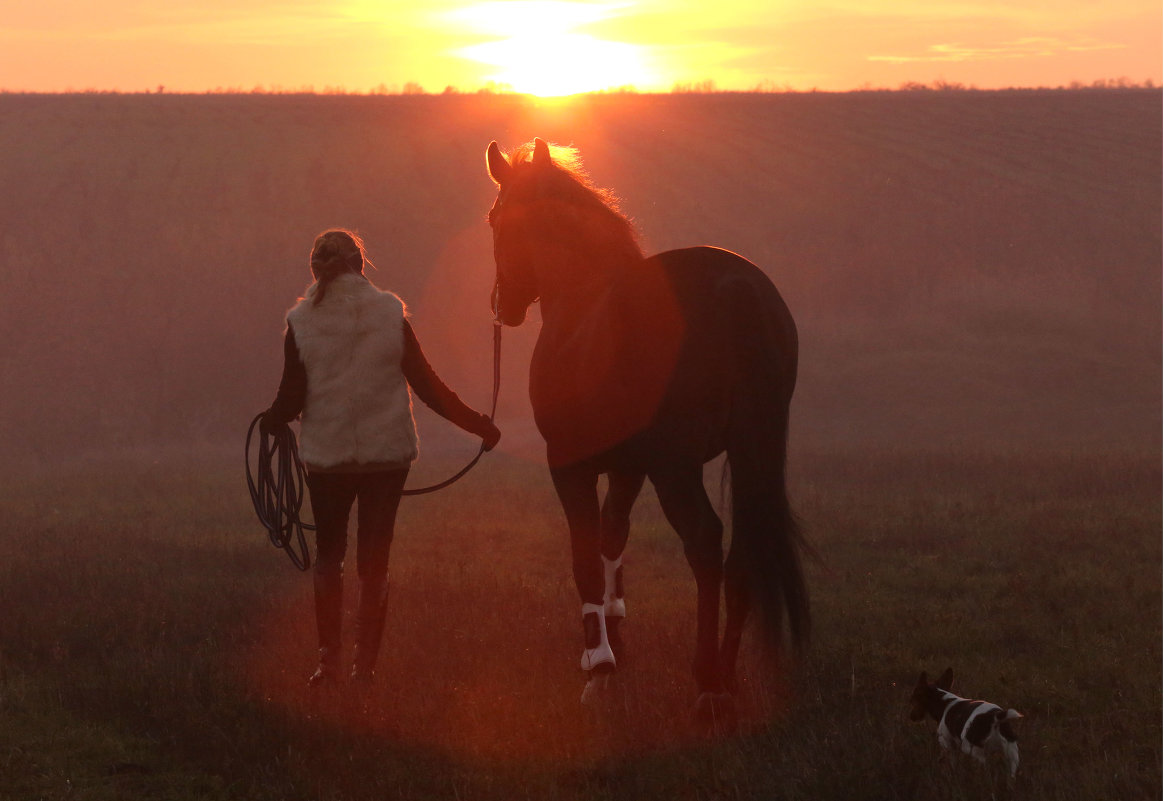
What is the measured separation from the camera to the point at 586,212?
18.9 feet

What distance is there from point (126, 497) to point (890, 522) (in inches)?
362

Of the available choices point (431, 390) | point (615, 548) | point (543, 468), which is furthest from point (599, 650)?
point (543, 468)

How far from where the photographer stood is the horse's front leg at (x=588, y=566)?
17.9 feet

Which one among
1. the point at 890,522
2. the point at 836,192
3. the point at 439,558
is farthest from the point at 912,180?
the point at 439,558

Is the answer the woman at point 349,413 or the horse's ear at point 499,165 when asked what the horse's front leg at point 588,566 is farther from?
the horse's ear at point 499,165

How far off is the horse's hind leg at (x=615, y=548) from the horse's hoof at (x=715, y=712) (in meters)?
1.11

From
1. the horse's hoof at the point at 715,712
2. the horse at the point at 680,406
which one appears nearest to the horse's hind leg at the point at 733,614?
the horse at the point at 680,406

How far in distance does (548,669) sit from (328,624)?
126 centimetres

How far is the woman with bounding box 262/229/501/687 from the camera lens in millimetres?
5449

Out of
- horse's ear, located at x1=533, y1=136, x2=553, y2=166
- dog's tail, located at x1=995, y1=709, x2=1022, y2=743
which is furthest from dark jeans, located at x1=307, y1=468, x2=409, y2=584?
dog's tail, located at x1=995, y1=709, x2=1022, y2=743

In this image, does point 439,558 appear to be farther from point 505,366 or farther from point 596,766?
point 505,366

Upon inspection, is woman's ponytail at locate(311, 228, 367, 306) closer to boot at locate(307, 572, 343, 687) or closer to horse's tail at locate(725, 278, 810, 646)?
boot at locate(307, 572, 343, 687)

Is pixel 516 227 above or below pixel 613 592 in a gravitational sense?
above

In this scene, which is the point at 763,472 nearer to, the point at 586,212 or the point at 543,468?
the point at 586,212
